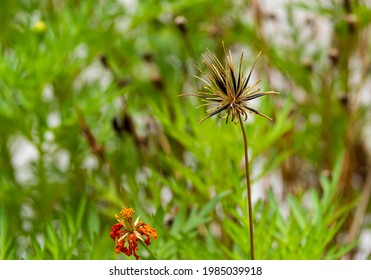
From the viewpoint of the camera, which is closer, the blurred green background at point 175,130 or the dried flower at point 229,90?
the dried flower at point 229,90

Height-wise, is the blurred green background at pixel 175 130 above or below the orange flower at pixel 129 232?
Result: above

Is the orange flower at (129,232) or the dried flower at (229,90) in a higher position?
the dried flower at (229,90)

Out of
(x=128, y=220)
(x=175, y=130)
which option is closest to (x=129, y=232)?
(x=128, y=220)

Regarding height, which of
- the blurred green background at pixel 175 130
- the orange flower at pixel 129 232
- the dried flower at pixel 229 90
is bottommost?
the orange flower at pixel 129 232

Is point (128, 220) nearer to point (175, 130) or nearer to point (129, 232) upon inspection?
point (129, 232)

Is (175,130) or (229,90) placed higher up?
(175,130)

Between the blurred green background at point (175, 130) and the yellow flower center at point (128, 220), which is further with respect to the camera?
the blurred green background at point (175, 130)
